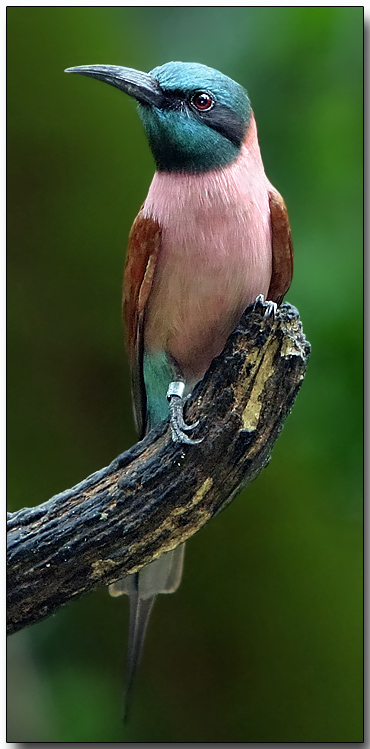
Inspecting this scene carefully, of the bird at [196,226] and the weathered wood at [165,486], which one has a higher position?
the bird at [196,226]

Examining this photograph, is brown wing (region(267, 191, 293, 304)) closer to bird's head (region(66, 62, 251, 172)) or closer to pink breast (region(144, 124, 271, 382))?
pink breast (region(144, 124, 271, 382))

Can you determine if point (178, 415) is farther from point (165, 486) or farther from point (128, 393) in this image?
point (128, 393)

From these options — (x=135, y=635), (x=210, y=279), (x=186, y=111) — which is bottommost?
(x=135, y=635)

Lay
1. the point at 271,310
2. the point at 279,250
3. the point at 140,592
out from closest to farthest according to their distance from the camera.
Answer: the point at 271,310, the point at 279,250, the point at 140,592

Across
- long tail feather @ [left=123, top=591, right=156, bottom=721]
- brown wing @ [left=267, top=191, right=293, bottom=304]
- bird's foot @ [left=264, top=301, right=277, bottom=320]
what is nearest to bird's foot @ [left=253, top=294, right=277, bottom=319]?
bird's foot @ [left=264, top=301, right=277, bottom=320]

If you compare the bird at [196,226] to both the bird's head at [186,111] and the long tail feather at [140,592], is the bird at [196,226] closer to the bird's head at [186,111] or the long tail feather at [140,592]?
the bird's head at [186,111]

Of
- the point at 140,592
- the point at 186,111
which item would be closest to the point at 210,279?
the point at 186,111

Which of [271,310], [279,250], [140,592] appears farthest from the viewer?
[140,592]

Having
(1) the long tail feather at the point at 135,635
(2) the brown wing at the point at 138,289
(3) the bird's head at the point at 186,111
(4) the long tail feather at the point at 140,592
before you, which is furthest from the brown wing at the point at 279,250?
(1) the long tail feather at the point at 135,635
